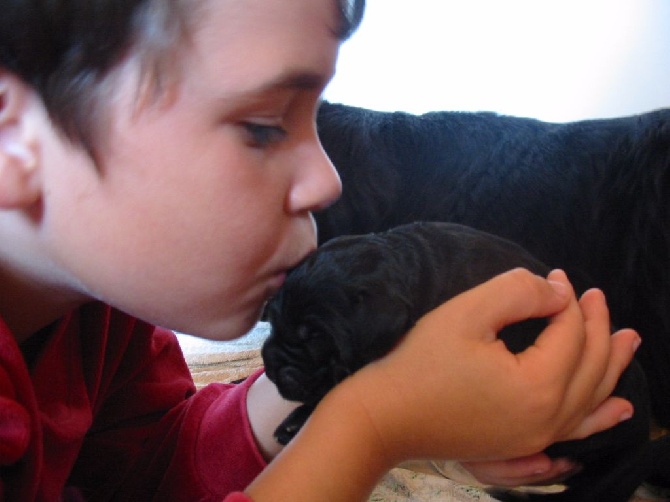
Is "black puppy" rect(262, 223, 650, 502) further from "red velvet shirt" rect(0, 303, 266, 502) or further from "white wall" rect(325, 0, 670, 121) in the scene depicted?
"white wall" rect(325, 0, 670, 121)

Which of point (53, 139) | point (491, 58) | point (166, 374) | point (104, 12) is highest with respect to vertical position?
point (104, 12)

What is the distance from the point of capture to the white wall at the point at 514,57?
231 centimetres

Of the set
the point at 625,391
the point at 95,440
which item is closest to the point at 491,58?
the point at 625,391

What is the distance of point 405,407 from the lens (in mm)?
633

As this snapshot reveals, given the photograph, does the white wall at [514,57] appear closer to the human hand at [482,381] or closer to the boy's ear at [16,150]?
the human hand at [482,381]

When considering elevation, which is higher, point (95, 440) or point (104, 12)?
point (104, 12)

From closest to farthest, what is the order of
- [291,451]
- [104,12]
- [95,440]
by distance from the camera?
[104,12]
[291,451]
[95,440]

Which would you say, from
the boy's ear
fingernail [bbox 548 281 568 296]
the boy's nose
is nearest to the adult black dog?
fingernail [bbox 548 281 568 296]

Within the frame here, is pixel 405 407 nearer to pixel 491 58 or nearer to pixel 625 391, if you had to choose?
pixel 625 391

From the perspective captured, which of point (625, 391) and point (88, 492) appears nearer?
point (625, 391)

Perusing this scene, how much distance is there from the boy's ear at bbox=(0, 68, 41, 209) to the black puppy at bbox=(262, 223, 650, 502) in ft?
0.94

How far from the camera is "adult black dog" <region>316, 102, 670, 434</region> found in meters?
1.34

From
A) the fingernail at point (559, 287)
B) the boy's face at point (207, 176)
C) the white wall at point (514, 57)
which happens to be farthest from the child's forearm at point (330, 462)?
the white wall at point (514, 57)

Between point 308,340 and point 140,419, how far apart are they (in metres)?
0.36
